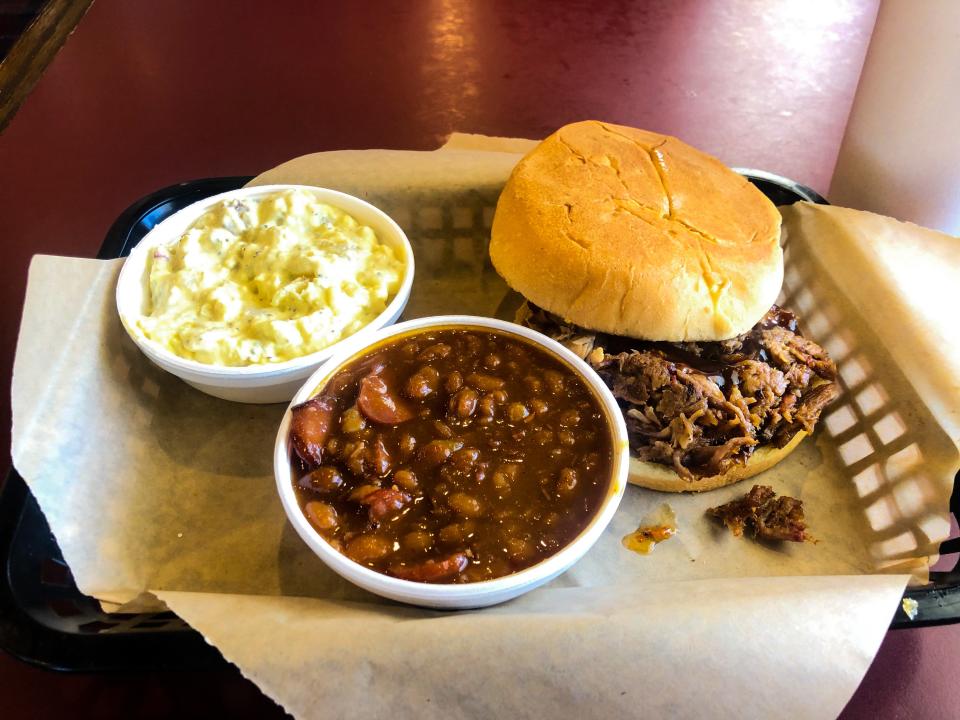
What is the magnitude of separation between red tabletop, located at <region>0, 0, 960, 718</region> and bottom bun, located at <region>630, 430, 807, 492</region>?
5.38 feet

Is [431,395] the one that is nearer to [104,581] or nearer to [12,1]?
[104,581]

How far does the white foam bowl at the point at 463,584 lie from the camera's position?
58.2 inches

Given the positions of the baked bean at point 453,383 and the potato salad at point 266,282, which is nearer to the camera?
the baked bean at point 453,383

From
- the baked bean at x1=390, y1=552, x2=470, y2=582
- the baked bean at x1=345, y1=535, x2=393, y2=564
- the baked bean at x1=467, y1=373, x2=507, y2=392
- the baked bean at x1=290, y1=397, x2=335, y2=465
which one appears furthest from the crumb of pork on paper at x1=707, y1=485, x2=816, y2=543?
the baked bean at x1=290, y1=397, x2=335, y2=465

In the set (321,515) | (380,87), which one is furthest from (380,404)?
(380,87)

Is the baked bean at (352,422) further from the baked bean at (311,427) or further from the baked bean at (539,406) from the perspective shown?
the baked bean at (539,406)

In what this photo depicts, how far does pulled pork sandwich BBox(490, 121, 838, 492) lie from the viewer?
2031mm

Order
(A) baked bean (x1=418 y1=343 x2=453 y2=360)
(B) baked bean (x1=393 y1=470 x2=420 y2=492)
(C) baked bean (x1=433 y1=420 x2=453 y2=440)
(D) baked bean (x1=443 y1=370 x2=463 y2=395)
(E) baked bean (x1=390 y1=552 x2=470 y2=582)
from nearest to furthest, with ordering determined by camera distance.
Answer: (E) baked bean (x1=390 y1=552 x2=470 y2=582) → (B) baked bean (x1=393 y1=470 x2=420 y2=492) → (C) baked bean (x1=433 y1=420 x2=453 y2=440) → (D) baked bean (x1=443 y1=370 x2=463 y2=395) → (A) baked bean (x1=418 y1=343 x2=453 y2=360)

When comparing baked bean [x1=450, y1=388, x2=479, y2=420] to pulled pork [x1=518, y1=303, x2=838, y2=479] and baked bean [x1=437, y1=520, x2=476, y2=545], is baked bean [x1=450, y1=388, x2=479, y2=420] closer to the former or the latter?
baked bean [x1=437, y1=520, x2=476, y2=545]

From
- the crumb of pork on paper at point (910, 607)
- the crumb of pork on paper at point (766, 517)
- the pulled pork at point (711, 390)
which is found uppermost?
the pulled pork at point (711, 390)

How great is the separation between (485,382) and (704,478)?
0.77m

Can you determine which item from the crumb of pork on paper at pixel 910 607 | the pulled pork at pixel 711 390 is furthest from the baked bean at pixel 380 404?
the crumb of pork on paper at pixel 910 607

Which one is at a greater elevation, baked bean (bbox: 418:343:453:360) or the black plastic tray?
baked bean (bbox: 418:343:453:360)

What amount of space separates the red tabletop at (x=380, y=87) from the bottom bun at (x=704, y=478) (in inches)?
64.6
